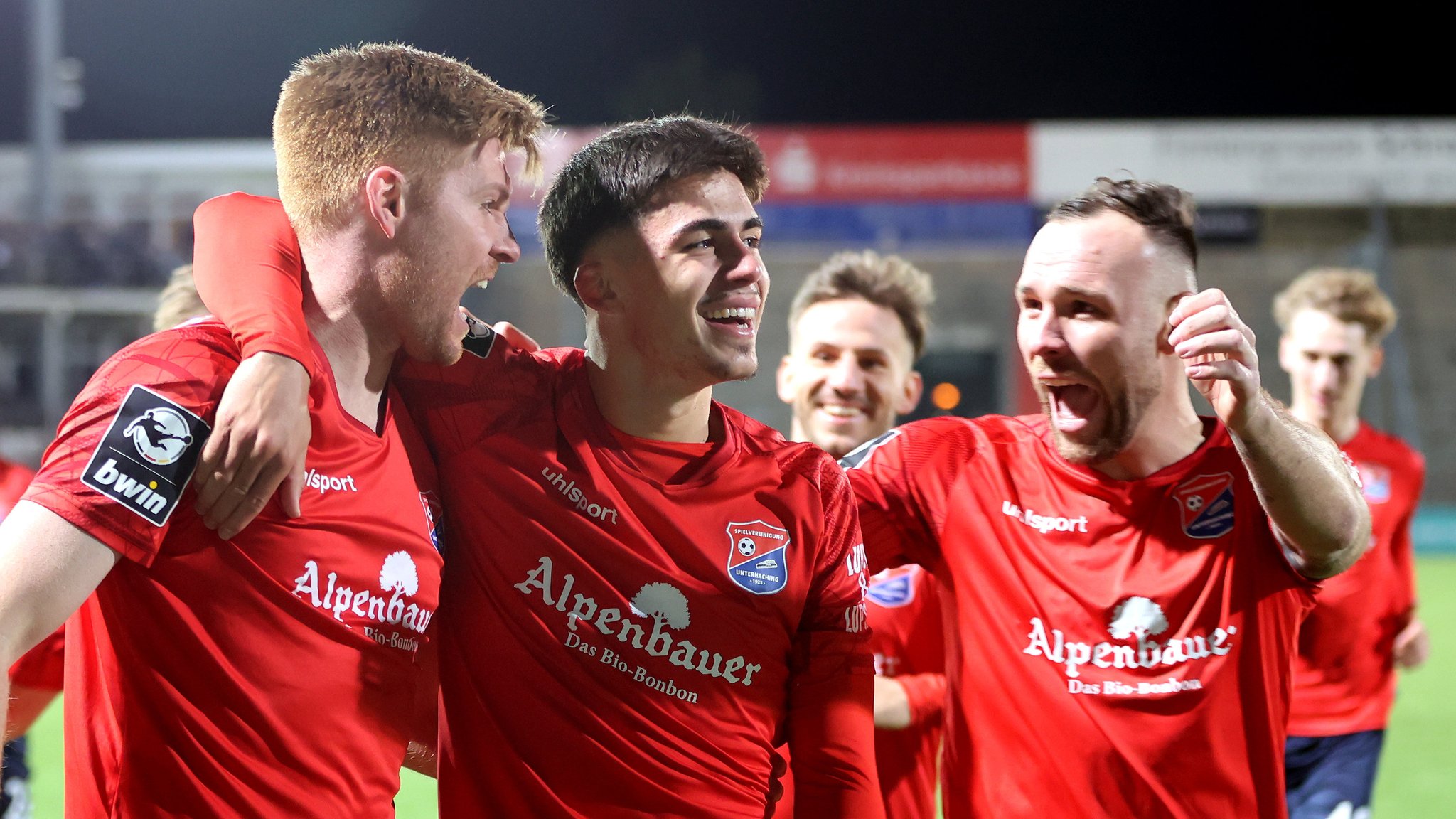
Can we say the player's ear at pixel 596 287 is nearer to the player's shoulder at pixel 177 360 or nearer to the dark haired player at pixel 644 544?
the dark haired player at pixel 644 544

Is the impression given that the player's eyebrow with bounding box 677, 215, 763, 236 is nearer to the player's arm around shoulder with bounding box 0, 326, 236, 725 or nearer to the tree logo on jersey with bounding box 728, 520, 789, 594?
the tree logo on jersey with bounding box 728, 520, 789, 594

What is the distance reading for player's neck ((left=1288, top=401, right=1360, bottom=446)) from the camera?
16.8ft

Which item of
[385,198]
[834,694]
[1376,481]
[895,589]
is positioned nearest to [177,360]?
[385,198]

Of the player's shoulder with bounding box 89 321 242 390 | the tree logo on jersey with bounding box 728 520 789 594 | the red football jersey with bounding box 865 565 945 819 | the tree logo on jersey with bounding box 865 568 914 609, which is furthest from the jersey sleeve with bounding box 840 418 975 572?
the player's shoulder with bounding box 89 321 242 390

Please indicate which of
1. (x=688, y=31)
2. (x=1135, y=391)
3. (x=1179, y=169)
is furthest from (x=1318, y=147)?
(x=1135, y=391)

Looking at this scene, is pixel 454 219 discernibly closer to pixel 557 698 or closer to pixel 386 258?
pixel 386 258

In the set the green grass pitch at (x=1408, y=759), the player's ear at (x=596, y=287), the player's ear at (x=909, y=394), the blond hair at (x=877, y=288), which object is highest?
the blond hair at (x=877, y=288)

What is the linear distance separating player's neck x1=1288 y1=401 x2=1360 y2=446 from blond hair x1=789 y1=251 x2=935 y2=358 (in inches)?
82.4

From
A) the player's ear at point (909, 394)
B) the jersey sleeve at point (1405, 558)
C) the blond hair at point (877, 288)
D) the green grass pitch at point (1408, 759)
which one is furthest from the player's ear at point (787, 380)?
the green grass pitch at point (1408, 759)

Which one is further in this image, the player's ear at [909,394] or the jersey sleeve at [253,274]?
the player's ear at [909,394]

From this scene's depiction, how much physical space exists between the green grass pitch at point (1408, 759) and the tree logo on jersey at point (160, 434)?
4672mm

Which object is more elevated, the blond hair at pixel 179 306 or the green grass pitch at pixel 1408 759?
the blond hair at pixel 179 306

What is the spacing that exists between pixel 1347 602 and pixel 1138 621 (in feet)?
9.81

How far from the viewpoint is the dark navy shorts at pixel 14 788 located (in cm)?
378
